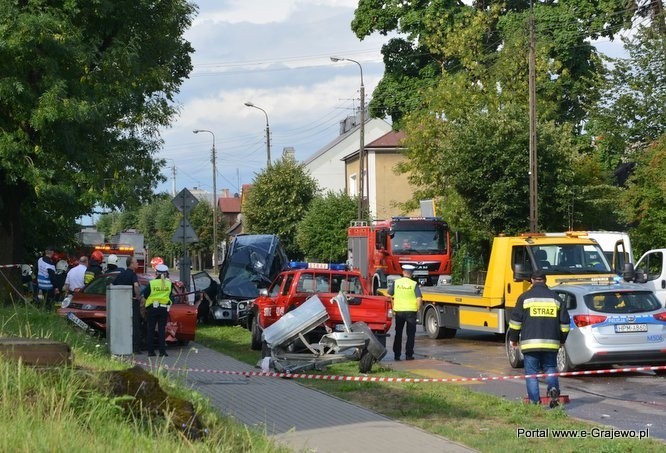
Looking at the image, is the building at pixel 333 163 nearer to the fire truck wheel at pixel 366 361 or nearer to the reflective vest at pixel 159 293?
the reflective vest at pixel 159 293

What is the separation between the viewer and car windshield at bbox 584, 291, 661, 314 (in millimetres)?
16031

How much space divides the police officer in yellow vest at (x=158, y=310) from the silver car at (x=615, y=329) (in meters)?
6.85

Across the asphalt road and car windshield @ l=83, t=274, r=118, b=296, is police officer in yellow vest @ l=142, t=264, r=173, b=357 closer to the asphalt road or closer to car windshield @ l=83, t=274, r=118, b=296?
car windshield @ l=83, t=274, r=118, b=296

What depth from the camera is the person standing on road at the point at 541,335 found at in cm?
1245

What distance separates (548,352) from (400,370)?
5.28 m

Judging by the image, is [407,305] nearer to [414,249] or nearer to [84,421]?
[84,421]

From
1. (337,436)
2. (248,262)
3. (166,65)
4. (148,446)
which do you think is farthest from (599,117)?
(148,446)

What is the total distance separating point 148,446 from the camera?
662 centimetres

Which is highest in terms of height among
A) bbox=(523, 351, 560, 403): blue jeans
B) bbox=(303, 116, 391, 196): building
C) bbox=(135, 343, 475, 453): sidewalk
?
bbox=(303, 116, 391, 196): building

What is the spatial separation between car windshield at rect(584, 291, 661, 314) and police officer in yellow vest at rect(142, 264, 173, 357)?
23.7 feet

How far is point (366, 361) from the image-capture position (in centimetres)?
1597

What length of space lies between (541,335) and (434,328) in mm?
11794

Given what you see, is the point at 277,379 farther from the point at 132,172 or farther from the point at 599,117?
the point at 599,117

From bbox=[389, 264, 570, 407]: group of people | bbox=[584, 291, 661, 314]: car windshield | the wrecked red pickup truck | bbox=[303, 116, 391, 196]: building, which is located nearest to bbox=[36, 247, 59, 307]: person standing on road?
the wrecked red pickup truck
